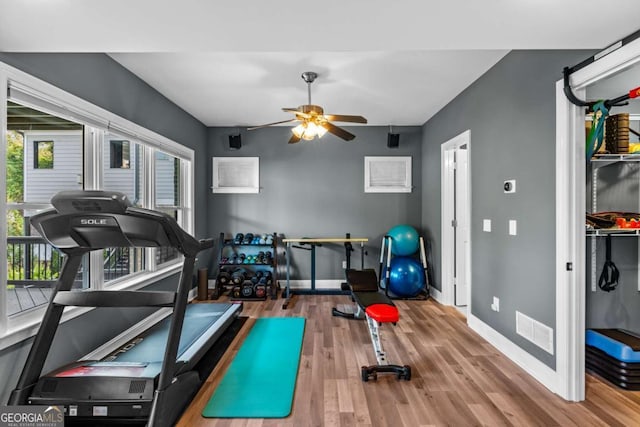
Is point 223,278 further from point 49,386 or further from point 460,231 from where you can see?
point 460,231

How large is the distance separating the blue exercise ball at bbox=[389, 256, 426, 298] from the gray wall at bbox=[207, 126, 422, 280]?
2.29 feet

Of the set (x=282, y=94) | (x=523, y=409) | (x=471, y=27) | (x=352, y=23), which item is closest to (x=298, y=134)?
(x=282, y=94)

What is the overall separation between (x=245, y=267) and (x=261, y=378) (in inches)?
123

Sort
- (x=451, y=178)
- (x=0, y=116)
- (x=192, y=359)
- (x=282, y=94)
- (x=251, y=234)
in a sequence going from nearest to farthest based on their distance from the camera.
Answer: (x=0, y=116) < (x=192, y=359) < (x=282, y=94) < (x=451, y=178) < (x=251, y=234)

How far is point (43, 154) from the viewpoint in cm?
273

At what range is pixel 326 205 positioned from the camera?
5.71 metres

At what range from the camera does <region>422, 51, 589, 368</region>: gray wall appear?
8.35ft

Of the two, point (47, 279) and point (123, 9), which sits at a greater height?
point (123, 9)

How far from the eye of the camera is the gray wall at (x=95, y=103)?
2.16 m

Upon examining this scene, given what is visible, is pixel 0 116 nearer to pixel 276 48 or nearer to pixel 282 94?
pixel 276 48

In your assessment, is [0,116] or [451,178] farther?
[451,178]

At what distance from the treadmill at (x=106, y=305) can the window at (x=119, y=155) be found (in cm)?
179

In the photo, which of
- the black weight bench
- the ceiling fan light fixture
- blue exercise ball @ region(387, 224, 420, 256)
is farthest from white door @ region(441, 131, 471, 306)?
the ceiling fan light fixture

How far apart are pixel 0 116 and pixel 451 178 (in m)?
4.70
